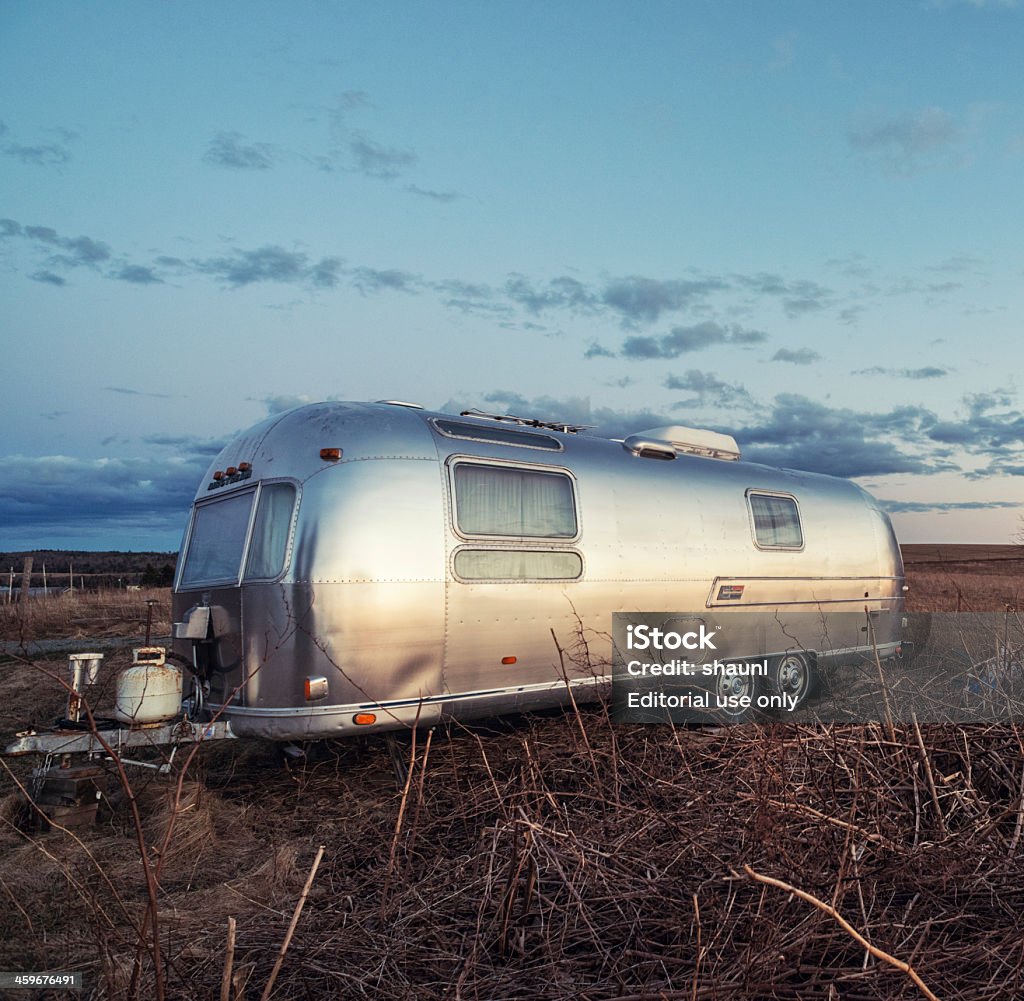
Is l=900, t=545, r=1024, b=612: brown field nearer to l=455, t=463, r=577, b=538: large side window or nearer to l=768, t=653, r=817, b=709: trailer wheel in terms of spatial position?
l=768, t=653, r=817, b=709: trailer wheel

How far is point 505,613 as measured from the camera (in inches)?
291

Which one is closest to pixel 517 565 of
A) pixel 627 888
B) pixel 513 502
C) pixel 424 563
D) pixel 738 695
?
pixel 513 502

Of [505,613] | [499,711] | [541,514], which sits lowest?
[499,711]

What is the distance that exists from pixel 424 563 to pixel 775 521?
5152 millimetres

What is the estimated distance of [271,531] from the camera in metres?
6.99

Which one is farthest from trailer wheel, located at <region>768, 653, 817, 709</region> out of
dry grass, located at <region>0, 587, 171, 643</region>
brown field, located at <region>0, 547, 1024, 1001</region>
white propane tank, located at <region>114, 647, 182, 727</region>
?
dry grass, located at <region>0, 587, 171, 643</region>

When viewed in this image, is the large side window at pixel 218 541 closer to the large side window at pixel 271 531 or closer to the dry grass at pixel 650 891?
the large side window at pixel 271 531

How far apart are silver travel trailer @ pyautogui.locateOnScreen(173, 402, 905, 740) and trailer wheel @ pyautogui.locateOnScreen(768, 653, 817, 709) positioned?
2.12ft

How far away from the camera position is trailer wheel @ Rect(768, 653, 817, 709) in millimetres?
10062

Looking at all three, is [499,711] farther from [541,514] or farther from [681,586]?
[681,586]

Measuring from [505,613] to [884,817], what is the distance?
3900mm

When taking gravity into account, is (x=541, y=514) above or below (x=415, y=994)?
above

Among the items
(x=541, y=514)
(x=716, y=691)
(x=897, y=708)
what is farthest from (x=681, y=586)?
(x=897, y=708)

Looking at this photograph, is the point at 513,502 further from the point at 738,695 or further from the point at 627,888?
the point at 627,888
